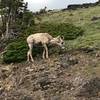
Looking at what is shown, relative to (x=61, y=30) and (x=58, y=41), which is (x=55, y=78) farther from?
(x=61, y=30)

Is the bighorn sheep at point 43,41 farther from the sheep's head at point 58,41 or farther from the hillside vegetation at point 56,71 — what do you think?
the hillside vegetation at point 56,71

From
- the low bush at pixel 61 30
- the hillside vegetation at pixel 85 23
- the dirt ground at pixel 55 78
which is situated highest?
the low bush at pixel 61 30

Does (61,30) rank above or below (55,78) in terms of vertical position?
above

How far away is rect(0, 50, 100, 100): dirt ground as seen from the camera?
2752 cm

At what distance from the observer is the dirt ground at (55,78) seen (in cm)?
2752

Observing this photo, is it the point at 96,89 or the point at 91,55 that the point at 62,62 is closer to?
the point at 91,55

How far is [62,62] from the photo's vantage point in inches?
1244

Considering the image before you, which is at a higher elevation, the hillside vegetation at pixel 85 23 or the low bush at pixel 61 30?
the low bush at pixel 61 30

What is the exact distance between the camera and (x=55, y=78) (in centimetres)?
2948

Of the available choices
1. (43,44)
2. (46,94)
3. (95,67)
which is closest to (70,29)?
(43,44)

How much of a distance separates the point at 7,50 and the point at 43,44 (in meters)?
2.99

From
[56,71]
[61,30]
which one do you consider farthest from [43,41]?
[61,30]

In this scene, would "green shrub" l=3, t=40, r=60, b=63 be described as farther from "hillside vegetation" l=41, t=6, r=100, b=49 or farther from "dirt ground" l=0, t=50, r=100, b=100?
"hillside vegetation" l=41, t=6, r=100, b=49

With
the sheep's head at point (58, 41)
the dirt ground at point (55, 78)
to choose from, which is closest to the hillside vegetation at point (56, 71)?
the dirt ground at point (55, 78)
